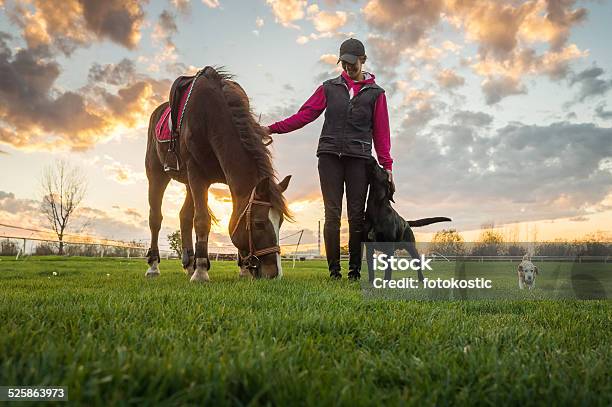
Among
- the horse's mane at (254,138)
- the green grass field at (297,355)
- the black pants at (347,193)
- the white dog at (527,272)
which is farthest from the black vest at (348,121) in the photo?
the green grass field at (297,355)

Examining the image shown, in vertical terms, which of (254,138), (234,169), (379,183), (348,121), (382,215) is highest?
(348,121)

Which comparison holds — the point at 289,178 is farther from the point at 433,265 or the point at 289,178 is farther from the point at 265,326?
the point at 265,326

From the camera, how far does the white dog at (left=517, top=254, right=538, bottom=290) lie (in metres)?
4.58

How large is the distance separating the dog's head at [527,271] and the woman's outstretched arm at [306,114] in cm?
344

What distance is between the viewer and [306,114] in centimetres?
656

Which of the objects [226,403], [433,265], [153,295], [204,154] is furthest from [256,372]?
[204,154]

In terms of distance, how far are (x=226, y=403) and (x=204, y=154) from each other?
17.7 feet

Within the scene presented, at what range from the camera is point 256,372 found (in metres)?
1.47

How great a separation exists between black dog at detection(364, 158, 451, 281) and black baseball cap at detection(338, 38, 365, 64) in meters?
1.44

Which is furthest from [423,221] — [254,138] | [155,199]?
[155,199]

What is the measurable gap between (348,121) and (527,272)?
2.98 m

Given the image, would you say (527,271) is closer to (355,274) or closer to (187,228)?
(355,274)

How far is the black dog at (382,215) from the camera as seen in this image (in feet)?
20.2

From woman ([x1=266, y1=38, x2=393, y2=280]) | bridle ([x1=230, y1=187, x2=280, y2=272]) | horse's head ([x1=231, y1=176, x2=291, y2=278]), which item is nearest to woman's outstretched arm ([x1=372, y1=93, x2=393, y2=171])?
woman ([x1=266, y1=38, x2=393, y2=280])
